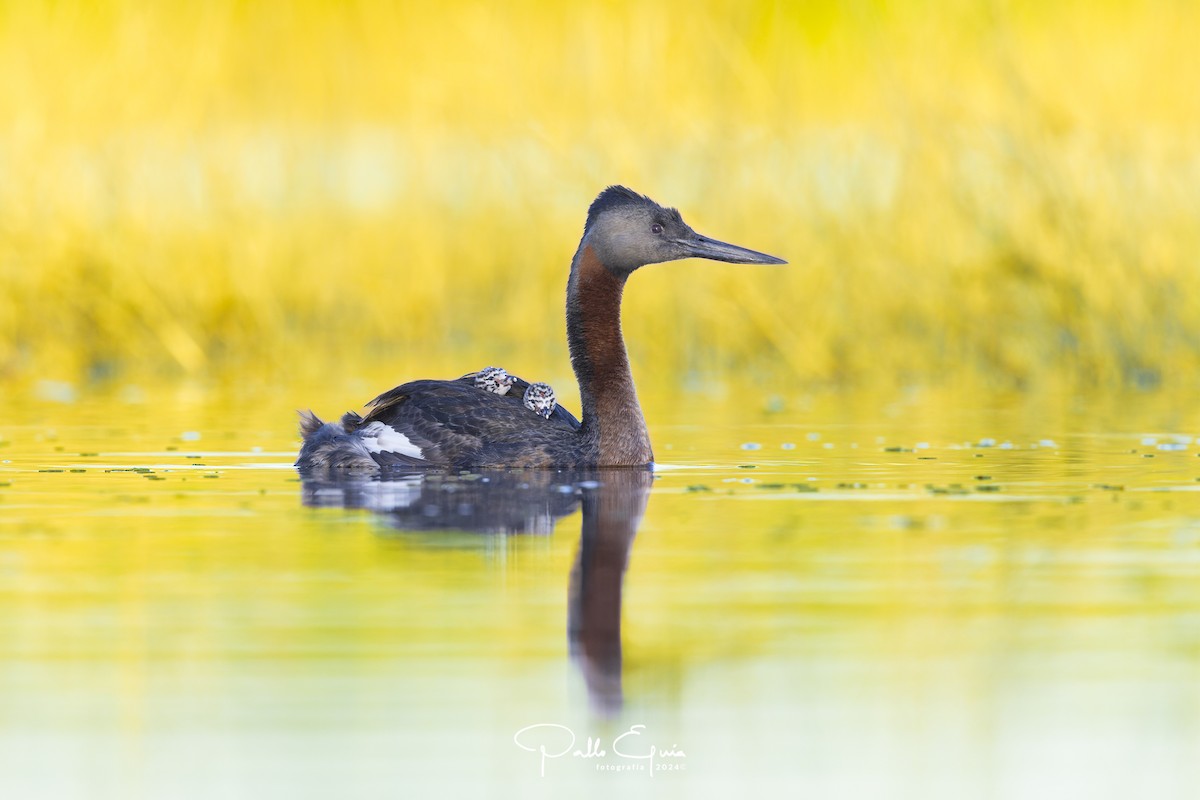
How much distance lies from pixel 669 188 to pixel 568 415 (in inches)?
175

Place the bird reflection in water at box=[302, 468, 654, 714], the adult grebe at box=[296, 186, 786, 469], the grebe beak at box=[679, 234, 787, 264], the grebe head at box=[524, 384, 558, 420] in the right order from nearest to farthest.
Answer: the bird reflection in water at box=[302, 468, 654, 714]
the adult grebe at box=[296, 186, 786, 469]
the grebe head at box=[524, 384, 558, 420]
the grebe beak at box=[679, 234, 787, 264]

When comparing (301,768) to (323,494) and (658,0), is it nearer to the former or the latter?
(323,494)

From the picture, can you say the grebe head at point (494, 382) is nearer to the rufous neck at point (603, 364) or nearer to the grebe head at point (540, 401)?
the grebe head at point (540, 401)

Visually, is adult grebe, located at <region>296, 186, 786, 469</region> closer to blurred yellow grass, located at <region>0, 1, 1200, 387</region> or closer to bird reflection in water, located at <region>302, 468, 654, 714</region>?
bird reflection in water, located at <region>302, 468, 654, 714</region>

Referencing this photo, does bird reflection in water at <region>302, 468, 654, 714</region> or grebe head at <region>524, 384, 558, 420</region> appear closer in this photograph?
bird reflection in water at <region>302, 468, 654, 714</region>

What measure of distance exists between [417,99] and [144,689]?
41.0 ft

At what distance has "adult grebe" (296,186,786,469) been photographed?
9.96 meters

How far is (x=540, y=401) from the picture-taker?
10.3m

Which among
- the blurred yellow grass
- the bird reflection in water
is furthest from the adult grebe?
the blurred yellow grass

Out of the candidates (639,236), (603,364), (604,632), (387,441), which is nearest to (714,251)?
(639,236)

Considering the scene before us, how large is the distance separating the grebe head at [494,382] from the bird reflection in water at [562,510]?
570 mm

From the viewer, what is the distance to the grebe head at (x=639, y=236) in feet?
34.5

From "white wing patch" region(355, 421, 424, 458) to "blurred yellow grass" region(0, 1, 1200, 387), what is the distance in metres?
4.75

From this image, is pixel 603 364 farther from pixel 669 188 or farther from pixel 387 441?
pixel 669 188
